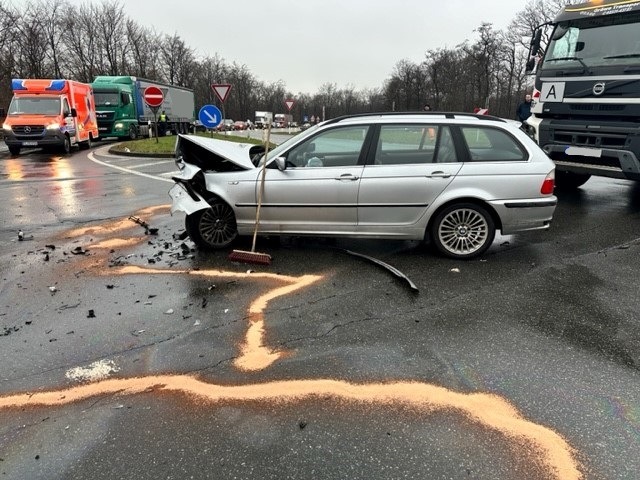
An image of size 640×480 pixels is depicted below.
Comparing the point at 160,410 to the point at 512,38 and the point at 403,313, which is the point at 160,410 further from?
the point at 512,38

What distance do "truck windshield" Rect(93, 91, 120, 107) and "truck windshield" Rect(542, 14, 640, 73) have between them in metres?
23.9

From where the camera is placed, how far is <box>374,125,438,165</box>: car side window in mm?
5566

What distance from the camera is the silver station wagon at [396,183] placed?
5.44 meters

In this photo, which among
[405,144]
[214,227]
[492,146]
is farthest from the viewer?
[214,227]

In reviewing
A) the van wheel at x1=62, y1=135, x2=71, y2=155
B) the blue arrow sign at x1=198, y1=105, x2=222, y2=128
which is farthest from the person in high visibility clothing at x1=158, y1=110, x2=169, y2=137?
the blue arrow sign at x1=198, y1=105, x2=222, y2=128

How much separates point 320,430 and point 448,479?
0.74 meters

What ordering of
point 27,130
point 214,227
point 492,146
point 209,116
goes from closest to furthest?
1. point 492,146
2. point 214,227
3. point 209,116
4. point 27,130

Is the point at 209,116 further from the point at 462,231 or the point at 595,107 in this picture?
the point at 462,231

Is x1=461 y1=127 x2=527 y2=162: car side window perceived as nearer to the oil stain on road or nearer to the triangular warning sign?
the oil stain on road

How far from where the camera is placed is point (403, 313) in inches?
165

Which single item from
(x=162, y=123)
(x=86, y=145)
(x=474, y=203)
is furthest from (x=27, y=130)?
(x=474, y=203)

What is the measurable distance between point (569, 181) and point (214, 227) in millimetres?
8328

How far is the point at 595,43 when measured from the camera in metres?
A: 8.03

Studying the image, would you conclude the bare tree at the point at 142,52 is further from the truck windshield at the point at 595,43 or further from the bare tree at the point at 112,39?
the truck windshield at the point at 595,43
